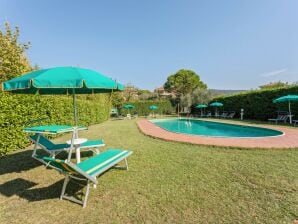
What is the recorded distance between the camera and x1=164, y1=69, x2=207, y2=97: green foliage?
45875mm

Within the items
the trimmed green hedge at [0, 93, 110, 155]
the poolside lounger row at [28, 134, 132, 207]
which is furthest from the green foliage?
the poolside lounger row at [28, 134, 132, 207]

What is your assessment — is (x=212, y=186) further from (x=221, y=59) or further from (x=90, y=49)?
(x=221, y=59)

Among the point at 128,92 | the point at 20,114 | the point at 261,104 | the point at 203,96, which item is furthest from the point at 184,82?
the point at 20,114

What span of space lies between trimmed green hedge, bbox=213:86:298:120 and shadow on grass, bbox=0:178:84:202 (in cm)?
1891

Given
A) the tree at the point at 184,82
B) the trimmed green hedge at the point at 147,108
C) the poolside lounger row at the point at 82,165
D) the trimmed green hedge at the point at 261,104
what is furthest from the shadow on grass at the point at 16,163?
the tree at the point at 184,82

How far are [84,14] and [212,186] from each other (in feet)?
53.4

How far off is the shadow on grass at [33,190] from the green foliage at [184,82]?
42.7 m

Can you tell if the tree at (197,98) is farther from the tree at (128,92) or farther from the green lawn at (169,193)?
the green lawn at (169,193)

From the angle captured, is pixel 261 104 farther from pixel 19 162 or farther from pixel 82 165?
pixel 19 162

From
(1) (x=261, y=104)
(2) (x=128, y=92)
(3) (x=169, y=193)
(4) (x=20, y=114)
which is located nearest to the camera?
(3) (x=169, y=193)

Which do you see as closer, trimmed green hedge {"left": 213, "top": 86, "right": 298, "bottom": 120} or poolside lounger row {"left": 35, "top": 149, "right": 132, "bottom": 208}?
poolside lounger row {"left": 35, "top": 149, "right": 132, "bottom": 208}

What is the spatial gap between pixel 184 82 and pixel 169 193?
4546 centimetres

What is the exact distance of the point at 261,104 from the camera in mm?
19031

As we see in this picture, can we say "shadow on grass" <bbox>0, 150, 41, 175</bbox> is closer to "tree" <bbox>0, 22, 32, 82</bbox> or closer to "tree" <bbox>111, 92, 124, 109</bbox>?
"tree" <bbox>0, 22, 32, 82</bbox>
